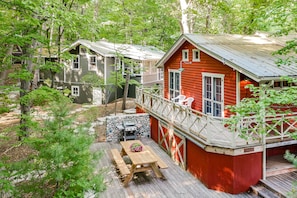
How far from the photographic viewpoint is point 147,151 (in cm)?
923

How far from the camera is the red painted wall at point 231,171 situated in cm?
742

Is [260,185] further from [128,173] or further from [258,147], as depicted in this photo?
[128,173]

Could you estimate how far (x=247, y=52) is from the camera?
9484 mm

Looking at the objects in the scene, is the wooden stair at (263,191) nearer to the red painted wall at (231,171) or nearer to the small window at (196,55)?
the red painted wall at (231,171)

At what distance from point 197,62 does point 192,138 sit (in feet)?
13.2

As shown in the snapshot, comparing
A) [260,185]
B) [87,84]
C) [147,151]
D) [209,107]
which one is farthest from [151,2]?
[260,185]

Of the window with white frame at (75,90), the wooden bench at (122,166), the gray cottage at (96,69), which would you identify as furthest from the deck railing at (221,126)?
the window with white frame at (75,90)

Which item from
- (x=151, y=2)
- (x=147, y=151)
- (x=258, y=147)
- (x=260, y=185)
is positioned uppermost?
(x=151, y=2)

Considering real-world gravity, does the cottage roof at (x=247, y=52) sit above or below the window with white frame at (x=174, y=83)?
above

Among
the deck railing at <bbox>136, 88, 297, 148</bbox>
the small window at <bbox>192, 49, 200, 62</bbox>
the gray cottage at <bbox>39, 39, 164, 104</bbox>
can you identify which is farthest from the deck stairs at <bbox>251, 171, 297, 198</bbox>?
the gray cottage at <bbox>39, 39, 164, 104</bbox>

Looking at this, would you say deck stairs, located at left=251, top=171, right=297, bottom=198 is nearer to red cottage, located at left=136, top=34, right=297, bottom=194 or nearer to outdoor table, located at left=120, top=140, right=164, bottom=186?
red cottage, located at left=136, top=34, right=297, bottom=194

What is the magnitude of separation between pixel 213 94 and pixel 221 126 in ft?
7.50

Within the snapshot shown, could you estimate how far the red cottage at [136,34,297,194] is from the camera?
7.48 meters

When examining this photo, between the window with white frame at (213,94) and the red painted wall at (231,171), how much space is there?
2.49 m
